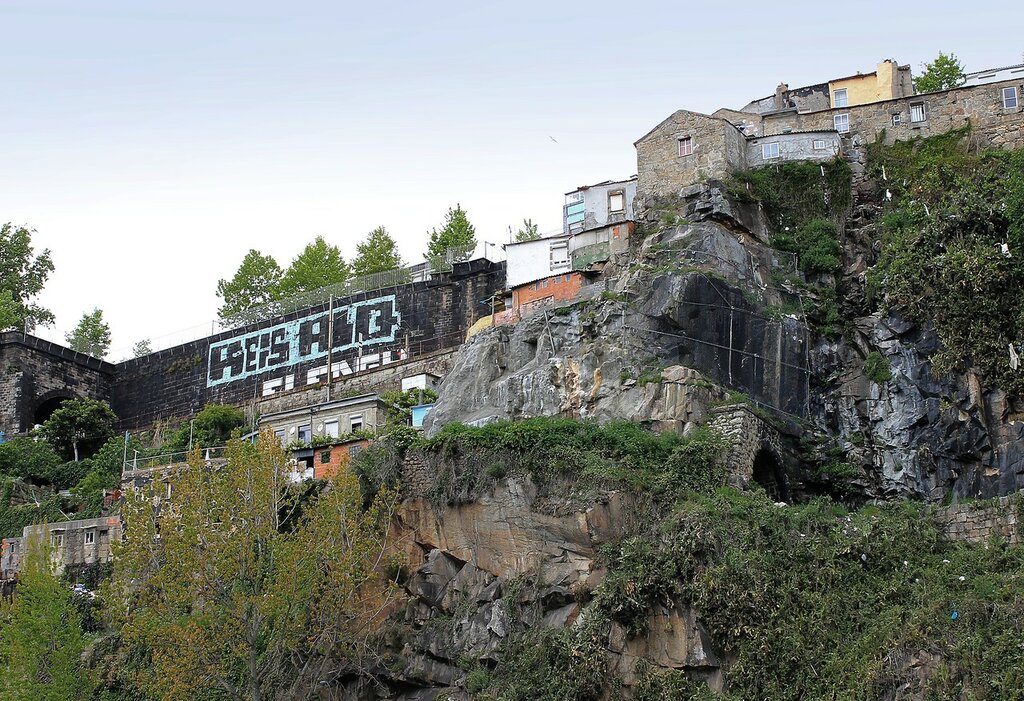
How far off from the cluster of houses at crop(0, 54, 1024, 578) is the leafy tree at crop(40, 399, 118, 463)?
799 cm

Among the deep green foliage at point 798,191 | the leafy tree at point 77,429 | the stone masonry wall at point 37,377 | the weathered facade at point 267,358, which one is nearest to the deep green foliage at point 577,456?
the deep green foliage at point 798,191

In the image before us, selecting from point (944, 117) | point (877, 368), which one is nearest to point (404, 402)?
point (877, 368)

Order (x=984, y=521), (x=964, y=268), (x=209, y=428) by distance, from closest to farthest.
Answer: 1. (x=984, y=521)
2. (x=964, y=268)
3. (x=209, y=428)

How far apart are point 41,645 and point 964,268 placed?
83.2 feet

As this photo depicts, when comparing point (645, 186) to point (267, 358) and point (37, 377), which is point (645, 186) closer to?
point (267, 358)

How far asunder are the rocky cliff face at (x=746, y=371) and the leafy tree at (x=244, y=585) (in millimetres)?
7327

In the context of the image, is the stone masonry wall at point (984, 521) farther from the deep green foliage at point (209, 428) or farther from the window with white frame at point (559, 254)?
the deep green foliage at point (209, 428)

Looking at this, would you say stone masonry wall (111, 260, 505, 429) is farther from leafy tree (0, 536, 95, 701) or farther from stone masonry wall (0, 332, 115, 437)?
leafy tree (0, 536, 95, 701)

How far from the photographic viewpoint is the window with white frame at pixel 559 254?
1770 inches

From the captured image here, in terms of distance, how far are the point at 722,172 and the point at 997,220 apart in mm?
11084

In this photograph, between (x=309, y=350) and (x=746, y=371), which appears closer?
(x=746, y=371)

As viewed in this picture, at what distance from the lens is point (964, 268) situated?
33500 millimetres

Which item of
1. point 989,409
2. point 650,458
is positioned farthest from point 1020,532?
point 650,458

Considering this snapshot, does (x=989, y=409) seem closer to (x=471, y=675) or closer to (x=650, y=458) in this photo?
(x=650, y=458)
